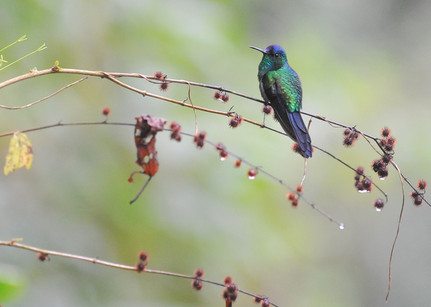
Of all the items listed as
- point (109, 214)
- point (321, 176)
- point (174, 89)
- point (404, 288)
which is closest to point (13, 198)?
point (109, 214)

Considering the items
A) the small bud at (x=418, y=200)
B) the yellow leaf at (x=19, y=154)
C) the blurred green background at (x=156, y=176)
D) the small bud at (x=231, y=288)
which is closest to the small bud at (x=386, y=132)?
the small bud at (x=418, y=200)

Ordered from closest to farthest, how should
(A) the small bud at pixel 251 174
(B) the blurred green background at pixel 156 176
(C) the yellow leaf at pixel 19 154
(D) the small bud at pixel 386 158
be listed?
(C) the yellow leaf at pixel 19 154 < (D) the small bud at pixel 386 158 < (A) the small bud at pixel 251 174 < (B) the blurred green background at pixel 156 176

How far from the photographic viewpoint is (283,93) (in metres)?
2.52

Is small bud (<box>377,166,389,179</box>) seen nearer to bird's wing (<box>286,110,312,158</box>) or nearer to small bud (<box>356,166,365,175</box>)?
small bud (<box>356,166,365,175</box>)

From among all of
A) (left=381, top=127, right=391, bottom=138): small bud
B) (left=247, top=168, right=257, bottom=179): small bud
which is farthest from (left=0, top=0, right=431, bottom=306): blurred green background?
(left=381, top=127, right=391, bottom=138): small bud

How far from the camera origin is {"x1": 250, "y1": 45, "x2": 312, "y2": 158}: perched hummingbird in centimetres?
223

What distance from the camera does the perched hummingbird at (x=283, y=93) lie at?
223 centimetres

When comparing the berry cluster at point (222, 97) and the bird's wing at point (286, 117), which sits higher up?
the bird's wing at point (286, 117)

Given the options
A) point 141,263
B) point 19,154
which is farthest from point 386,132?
point 19,154

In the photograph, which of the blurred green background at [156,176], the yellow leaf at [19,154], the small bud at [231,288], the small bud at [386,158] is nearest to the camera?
the yellow leaf at [19,154]

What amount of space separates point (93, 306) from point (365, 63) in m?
6.43

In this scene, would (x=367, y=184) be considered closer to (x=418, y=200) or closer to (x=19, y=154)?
(x=418, y=200)

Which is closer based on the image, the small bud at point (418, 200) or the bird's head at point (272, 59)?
the small bud at point (418, 200)

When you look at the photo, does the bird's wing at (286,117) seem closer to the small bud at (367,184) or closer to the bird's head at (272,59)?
the bird's head at (272,59)
